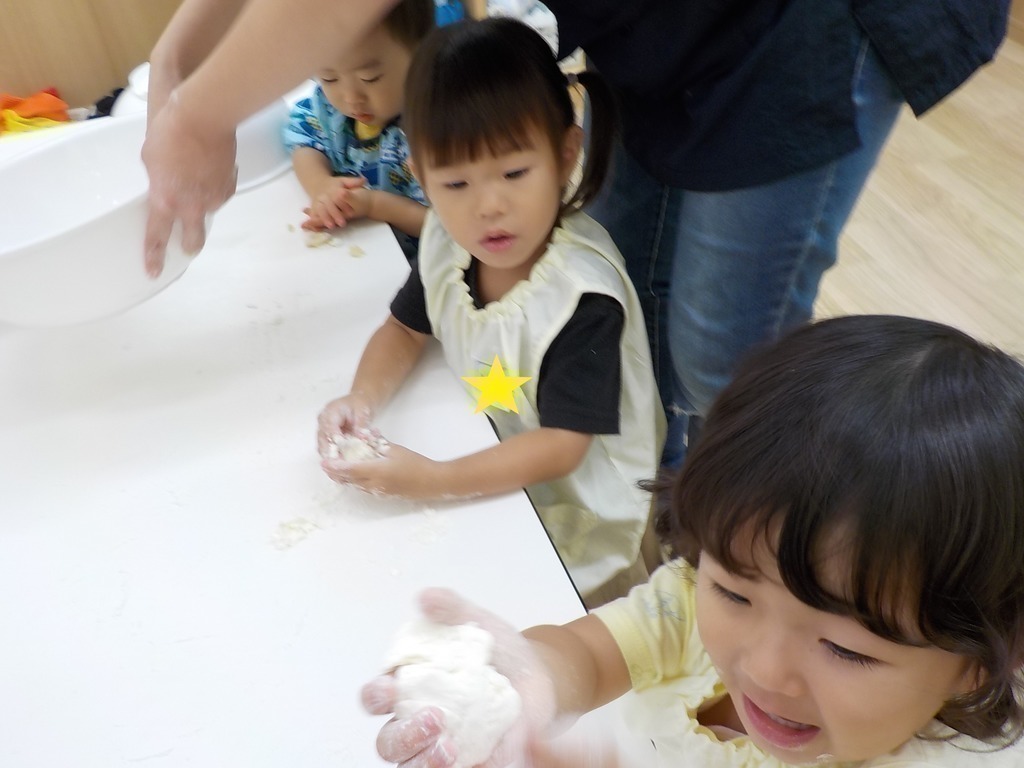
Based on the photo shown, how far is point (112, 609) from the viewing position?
2.12 ft

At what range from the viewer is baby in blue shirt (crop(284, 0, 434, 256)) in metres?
0.99

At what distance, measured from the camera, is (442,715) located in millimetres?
417

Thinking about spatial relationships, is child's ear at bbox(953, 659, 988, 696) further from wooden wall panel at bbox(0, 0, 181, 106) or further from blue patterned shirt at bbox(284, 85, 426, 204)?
wooden wall panel at bbox(0, 0, 181, 106)

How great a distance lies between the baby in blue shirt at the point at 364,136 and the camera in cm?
99

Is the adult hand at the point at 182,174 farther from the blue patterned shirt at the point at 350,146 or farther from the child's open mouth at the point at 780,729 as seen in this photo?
the child's open mouth at the point at 780,729

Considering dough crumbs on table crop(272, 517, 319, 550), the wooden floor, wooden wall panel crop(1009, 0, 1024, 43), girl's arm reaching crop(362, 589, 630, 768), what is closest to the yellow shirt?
girl's arm reaching crop(362, 589, 630, 768)

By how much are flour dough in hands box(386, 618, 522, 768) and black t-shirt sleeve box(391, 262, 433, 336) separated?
439 millimetres

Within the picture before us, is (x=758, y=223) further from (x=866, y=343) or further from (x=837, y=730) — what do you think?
(x=837, y=730)

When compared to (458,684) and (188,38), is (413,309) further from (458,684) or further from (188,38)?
(458,684)

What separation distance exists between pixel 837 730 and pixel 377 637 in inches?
12.6

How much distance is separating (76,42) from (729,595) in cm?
129

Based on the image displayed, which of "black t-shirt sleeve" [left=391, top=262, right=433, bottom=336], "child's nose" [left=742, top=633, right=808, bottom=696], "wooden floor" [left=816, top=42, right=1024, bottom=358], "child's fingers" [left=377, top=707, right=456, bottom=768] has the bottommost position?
"wooden floor" [left=816, top=42, right=1024, bottom=358]

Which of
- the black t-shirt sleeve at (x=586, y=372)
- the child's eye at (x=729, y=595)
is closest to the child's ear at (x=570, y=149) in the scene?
the black t-shirt sleeve at (x=586, y=372)

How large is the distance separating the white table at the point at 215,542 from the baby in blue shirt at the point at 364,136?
0.43 feet
